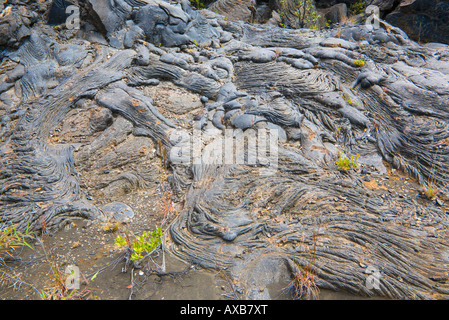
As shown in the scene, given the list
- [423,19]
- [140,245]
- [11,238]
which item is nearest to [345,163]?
[140,245]

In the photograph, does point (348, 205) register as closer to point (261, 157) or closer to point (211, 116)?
point (261, 157)

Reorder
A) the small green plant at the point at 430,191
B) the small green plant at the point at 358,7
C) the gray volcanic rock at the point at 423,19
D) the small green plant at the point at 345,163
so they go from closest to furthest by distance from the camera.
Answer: the small green plant at the point at 430,191 → the small green plant at the point at 345,163 → the gray volcanic rock at the point at 423,19 → the small green plant at the point at 358,7

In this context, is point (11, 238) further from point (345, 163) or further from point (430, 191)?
point (430, 191)

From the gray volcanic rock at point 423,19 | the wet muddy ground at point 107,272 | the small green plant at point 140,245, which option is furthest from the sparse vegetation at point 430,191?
the gray volcanic rock at point 423,19

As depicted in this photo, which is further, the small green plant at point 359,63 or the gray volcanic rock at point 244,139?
the small green plant at point 359,63

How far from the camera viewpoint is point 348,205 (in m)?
3.95

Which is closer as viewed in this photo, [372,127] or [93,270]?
[93,270]

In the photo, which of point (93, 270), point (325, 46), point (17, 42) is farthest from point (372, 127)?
point (17, 42)

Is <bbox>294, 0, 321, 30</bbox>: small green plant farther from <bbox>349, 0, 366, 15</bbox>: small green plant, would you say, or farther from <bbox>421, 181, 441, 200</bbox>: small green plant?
<bbox>421, 181, 441, 200</bbox>: small green plant

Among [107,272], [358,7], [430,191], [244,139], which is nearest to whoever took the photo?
[107,272]

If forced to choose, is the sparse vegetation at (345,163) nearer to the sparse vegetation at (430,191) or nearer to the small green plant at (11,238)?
the sparse vegetation at (430,191)

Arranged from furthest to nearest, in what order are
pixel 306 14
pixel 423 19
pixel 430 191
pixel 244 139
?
pixel 306 14, pixel 423 19, pixel 244 139, pixel 430 191

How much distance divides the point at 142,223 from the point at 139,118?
2175mm

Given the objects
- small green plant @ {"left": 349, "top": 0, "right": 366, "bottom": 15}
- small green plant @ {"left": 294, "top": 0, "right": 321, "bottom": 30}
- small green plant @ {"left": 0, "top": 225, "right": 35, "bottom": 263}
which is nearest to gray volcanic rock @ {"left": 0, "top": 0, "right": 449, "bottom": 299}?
small green plant @ {"left": 0, "top": 225, "right": 35, "bottom": 263}
